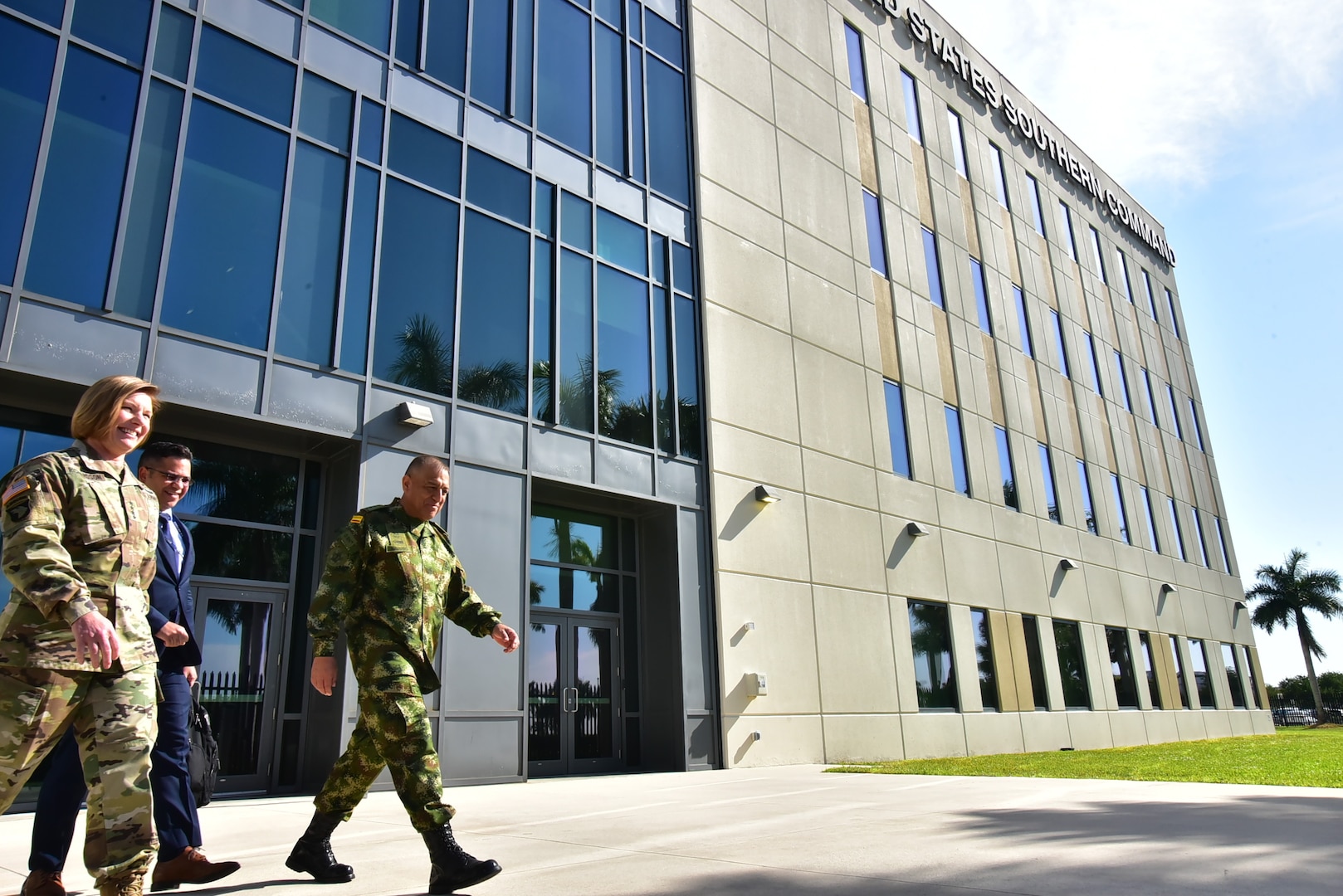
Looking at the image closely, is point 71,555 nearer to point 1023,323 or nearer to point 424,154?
point 424,154

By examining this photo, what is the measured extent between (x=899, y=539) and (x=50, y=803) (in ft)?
51.3

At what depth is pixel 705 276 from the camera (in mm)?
15180

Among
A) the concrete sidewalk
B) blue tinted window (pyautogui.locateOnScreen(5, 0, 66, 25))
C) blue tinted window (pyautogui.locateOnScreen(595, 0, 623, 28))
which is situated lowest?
the concrete sidewalk

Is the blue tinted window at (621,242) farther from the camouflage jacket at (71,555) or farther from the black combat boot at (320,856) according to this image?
the camouflage jacket at (71,555)

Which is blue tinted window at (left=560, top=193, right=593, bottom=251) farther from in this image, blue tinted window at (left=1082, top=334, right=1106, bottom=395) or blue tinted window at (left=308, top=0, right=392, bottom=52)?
blue tinted window at (left=1082, top=334, right=1106, bottom=395)

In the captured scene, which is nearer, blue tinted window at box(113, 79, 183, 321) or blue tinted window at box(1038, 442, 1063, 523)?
blue tinted window at box(113, 79, 183, 321)

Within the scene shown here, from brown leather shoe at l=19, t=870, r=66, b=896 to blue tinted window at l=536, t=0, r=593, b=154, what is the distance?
1197 centimetres

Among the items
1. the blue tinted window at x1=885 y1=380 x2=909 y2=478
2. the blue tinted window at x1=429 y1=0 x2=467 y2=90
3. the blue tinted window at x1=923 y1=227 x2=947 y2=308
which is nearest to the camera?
the blue tinted window at x1=429 y1=0 x2=467 y2=90

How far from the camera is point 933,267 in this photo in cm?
2153

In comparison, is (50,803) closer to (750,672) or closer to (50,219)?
(50,219)

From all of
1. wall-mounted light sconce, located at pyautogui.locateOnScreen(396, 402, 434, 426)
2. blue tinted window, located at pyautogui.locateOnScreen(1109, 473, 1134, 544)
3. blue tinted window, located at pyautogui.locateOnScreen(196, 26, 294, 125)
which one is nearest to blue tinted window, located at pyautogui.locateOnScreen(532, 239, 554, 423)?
wall-mounted light sconce, located at pyautogui.locateOnScreen(396, 402, 434, 426)

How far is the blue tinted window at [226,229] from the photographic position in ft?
30.7

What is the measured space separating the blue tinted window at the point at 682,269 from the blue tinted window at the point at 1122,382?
64.2 feet

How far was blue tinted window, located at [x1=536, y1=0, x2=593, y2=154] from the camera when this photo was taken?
13633 millimetres
